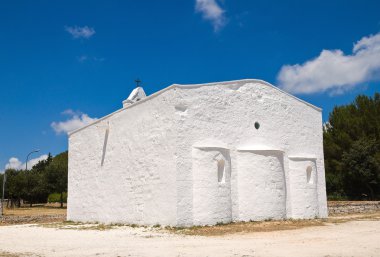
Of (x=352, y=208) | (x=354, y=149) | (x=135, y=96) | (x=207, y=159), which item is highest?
(x=135, y=96)

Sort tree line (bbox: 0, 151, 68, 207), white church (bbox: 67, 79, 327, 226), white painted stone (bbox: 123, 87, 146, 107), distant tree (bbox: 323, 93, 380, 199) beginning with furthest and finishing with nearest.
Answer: tree line (bbox: 0, 151, 68, 207), distant tree (bbox: 323, 93, 380, 199), white painted stone (bbox: 123, 87, 146, 107), white church (bbox: 67, 79, 327, 226)

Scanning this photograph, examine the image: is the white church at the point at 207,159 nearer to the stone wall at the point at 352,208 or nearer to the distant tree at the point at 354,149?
the stone wall at the point at 352,208

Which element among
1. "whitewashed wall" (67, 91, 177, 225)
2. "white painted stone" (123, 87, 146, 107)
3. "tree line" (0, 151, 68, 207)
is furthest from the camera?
"tree line" (0, 151, 68, 207)

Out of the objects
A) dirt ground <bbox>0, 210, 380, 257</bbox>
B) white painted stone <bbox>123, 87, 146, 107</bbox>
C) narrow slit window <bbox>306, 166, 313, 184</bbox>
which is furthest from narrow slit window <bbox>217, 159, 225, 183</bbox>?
white painted stone <bbox>123, 87, 146, 107</bbox>

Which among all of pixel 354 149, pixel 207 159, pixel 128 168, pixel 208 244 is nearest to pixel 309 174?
pixel 207 159

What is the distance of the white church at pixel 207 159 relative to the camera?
1524cm

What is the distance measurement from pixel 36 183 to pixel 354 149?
115 ft

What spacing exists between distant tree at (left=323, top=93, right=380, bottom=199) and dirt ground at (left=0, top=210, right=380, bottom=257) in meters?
21.7

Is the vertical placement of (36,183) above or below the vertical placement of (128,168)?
below

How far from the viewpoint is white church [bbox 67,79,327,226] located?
50.0 ft

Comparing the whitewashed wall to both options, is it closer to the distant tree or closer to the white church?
the white church

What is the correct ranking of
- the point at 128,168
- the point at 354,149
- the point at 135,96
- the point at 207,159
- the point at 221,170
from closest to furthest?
the point at 207,159 < the point at 221,170 < the point at 128,168 < the point at 135,96 < the point at 354,149

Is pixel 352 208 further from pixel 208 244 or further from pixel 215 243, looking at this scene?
pixel 208 244

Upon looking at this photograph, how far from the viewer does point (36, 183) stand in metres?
47.2
